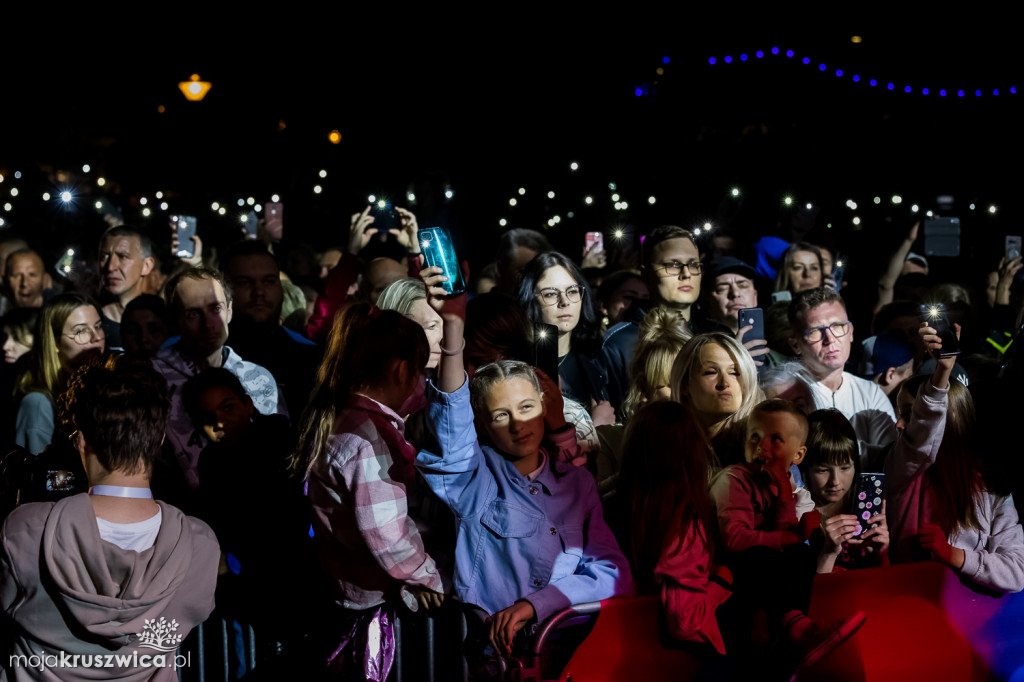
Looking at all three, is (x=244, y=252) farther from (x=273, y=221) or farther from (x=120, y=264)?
(x=273, y=221)

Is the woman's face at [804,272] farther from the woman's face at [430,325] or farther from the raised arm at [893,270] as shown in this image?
the woman's face at [430,325]

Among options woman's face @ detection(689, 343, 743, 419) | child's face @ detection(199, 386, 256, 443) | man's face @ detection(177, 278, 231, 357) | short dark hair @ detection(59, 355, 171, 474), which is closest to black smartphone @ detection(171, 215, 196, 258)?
man's face @ detection(177, 278, 231, 357)

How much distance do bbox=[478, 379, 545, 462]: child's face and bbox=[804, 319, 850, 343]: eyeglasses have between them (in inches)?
73.6

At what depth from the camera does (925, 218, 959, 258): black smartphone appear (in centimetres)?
805

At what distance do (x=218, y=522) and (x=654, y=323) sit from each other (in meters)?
2.37

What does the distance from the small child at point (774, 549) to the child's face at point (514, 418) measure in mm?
763

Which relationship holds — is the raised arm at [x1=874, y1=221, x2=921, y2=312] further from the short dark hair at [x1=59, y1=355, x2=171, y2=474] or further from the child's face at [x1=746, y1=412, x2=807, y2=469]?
the short dark hair at [x1=59, y1=355, x2=171, y2=474]

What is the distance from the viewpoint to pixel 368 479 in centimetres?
340

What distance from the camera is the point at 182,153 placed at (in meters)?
14.0

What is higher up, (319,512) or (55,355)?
(55,355)

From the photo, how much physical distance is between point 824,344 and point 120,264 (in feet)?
13.3

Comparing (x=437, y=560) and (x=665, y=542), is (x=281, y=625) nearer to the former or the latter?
(x=437, y=560)

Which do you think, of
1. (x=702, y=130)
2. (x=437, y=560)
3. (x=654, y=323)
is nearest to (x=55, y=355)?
(x=437, y=560)

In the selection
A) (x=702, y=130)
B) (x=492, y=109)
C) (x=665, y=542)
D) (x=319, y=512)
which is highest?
(x=492, y=109)
